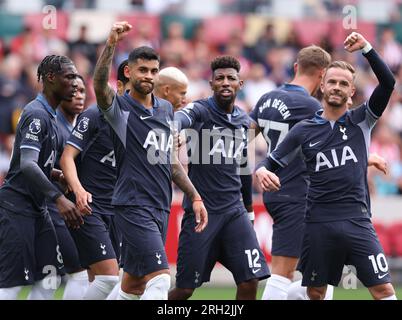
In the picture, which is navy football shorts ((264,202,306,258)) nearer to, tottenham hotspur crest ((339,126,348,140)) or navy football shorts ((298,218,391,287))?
navy football shorts ((298,218,391,287))

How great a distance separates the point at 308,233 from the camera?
9.27 m

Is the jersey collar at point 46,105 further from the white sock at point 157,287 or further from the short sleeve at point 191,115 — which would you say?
the white sock at point 157,287

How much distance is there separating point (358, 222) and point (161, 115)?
6.45ft

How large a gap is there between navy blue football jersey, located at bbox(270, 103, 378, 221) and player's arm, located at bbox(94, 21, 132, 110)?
5.95 feet

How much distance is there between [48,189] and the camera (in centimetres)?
855

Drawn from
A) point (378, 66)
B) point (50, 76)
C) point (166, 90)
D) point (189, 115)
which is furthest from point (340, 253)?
point (50, 76)

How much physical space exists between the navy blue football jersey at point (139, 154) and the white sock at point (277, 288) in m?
1.80

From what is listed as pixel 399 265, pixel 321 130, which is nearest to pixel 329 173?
pixel 321 130

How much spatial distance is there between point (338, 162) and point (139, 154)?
177cm

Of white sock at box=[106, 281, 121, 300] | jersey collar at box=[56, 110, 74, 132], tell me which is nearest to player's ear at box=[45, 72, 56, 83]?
jersey collar at box=[56, 110, 74, 132]

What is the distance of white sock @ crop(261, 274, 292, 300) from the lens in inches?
403

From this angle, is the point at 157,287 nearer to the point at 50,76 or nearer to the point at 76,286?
the point at 76,286
